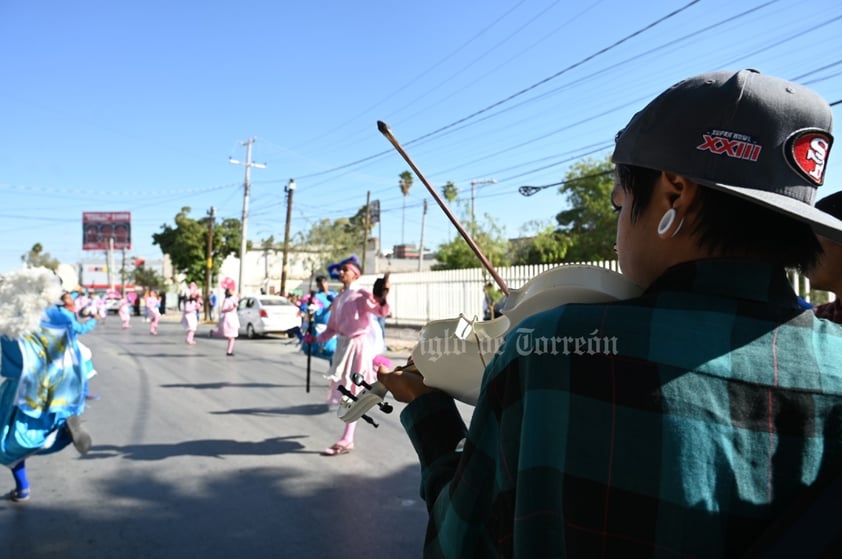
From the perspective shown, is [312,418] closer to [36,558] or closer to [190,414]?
[190,414]

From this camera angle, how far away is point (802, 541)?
773 mm

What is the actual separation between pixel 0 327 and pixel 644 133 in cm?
522

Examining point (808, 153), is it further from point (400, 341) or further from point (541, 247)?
point (541, 247)

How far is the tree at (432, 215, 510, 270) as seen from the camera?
26609 mm

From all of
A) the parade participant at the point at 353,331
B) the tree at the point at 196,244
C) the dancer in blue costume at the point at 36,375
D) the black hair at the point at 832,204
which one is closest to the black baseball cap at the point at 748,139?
the black hair at the point at 832,204

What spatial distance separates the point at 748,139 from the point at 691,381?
363 millimetres

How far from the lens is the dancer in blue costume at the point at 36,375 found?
4.50 metres

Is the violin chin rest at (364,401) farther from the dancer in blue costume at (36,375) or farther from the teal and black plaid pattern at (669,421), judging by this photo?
the dancer in blue costume at (36,375)

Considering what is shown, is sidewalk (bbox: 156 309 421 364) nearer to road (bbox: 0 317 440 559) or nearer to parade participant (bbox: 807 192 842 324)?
road (bbox: 0 317 440 559)

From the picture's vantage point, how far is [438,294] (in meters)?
19.7

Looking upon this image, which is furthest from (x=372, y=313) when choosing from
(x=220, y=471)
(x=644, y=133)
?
(x=644, y=133)

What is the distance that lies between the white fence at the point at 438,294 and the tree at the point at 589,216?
473 inches

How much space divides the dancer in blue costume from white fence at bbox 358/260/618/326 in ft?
36.6

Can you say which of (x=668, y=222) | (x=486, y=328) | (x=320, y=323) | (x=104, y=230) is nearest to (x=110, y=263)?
(x=104, y=230)
